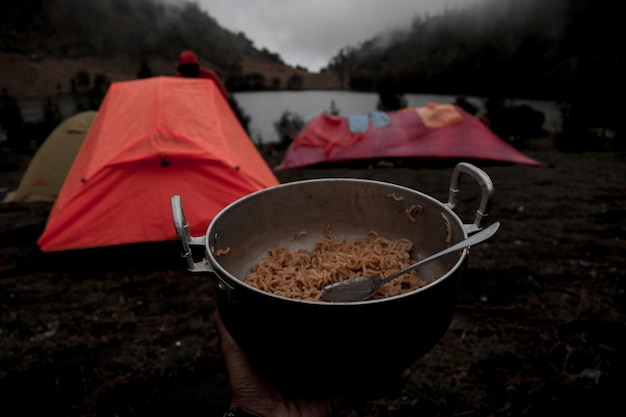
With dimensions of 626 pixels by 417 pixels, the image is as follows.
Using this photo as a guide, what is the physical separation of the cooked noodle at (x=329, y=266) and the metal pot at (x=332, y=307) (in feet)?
0.32

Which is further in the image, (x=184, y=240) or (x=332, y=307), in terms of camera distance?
(x=184, y=240)

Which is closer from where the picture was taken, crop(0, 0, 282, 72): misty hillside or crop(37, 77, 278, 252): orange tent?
crop(37, 77, 278, 252): orange tent

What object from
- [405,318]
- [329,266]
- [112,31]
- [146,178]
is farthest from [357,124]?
[112,31]

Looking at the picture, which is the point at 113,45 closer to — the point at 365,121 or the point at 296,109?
the point at 296,109

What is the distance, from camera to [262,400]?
1.66 m

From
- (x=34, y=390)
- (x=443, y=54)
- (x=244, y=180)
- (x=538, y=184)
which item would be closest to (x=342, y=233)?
(x=34, y=390)

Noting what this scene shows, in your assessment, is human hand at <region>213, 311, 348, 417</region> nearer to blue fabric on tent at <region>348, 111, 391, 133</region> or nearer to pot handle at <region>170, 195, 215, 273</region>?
pot handle at <region>170, 195, 215, 273</region>

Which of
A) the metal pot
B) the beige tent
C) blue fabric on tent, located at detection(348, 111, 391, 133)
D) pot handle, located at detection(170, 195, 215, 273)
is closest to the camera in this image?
the metal pot

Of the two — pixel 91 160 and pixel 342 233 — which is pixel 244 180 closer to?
pixel 91 160

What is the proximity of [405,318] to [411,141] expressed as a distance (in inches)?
454

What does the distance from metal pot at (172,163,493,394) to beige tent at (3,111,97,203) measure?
805 centimetres

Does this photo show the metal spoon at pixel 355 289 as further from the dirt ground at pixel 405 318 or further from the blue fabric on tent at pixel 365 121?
the blue fabric on tent at pixel 365 121

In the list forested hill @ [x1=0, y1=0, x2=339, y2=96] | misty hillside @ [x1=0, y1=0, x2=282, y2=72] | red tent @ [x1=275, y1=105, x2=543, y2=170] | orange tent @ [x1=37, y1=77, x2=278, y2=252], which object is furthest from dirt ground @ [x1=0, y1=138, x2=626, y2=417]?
misty hillside @ [x1=0, y1=0, x2=282, y2=72]

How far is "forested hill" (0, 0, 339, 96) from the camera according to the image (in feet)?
277
